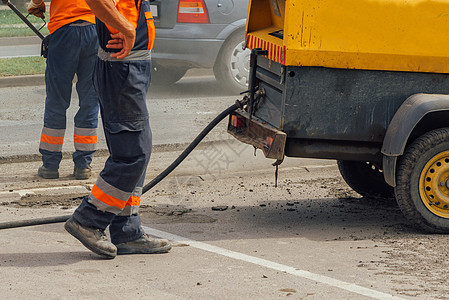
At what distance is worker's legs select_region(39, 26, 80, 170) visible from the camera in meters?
7.57

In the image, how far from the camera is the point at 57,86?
7.68 m

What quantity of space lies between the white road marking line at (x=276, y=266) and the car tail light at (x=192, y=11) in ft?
19.8

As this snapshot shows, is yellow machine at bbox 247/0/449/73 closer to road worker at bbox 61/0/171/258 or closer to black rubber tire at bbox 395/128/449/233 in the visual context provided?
black rubber tire at bbox 395/128/449/233

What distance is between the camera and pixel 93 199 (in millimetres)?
5285

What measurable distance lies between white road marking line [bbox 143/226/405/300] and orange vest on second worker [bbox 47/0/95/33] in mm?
2283

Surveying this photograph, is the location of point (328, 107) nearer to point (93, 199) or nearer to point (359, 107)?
point (359, 107)

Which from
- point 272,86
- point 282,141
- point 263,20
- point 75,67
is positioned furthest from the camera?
point 75,67

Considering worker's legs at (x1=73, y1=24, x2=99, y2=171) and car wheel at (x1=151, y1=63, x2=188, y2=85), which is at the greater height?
worker's legs at (x1=73, y1=24, x2=99, y2=171)

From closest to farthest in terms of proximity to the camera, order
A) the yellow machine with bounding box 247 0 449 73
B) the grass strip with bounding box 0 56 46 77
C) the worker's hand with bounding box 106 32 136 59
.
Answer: the worker's hand with bounding box 106 32 136 59 < the yellow machine with bounding box 247 0 449 73 < the grass strip with bounding box 0 56 46 77

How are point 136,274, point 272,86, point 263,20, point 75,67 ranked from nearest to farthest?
1. point 136,274
2. point 272,86
3. point 263,20
4. point 75,67

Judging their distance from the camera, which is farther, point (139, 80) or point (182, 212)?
point (182, 212)

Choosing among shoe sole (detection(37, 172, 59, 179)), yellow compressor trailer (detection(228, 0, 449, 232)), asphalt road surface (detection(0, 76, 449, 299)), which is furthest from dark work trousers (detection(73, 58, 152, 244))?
shoe sole (detection(37, 172, 59, 179))

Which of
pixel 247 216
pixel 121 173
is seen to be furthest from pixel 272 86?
pixel 121 173

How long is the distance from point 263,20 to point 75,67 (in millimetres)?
1875
